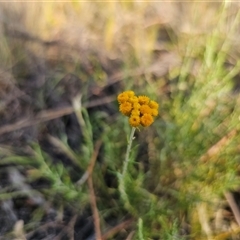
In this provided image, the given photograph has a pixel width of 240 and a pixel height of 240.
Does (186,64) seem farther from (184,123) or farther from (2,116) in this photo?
(2,116)

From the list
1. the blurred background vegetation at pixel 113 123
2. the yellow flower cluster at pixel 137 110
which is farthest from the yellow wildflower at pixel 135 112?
the blurred background vegetation at pixel 113 123

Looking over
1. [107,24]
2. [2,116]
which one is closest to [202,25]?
[107,24]

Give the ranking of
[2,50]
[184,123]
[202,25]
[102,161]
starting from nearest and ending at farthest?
[184,123], [102,161], [2,50], [202,25]

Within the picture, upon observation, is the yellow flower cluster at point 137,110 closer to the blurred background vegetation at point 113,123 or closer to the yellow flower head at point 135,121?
the yellow flower head at point 135,121

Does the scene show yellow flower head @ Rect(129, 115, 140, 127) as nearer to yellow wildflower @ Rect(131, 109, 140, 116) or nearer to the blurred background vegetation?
yellow wildflower @ Rect(131, 109, 140, 116)

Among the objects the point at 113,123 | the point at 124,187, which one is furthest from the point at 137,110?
the point at 113,123

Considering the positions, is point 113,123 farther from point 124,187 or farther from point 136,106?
point 136,106

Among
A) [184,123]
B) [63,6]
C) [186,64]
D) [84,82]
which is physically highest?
[63,6]
